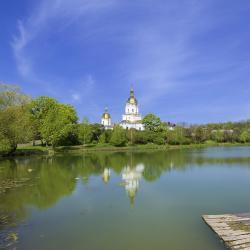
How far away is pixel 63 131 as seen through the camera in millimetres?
58250

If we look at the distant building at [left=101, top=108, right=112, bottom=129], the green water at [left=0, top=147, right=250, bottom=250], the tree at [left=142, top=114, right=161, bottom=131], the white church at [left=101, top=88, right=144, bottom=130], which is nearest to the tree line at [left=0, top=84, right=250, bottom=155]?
the tree at [left=142, top=114, right=161, bottom=131]

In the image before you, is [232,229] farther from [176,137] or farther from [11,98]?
[176,137]

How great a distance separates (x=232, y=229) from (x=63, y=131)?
165 feet

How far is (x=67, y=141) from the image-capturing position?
74062mm

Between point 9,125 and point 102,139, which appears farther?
point 102,139

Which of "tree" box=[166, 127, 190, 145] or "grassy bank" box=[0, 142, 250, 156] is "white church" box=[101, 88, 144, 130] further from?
"grassy bank" box=[0, 142, 250, 156]

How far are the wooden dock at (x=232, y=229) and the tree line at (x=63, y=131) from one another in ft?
121

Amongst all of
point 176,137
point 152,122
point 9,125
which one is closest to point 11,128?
point 9,125

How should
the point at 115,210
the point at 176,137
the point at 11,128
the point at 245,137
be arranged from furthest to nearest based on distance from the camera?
the point at 245,137, the point at 176,137, the point at 11,128, the point at 115,210

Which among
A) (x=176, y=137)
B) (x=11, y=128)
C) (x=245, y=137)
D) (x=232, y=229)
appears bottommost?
(x=232, y=229)

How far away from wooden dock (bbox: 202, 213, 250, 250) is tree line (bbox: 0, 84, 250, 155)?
36.9m

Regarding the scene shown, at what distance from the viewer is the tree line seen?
45219 millimetres

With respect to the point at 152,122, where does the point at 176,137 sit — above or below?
below

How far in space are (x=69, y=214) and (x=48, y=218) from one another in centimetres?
103
